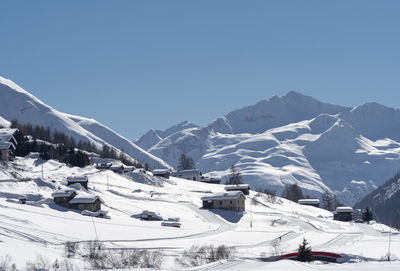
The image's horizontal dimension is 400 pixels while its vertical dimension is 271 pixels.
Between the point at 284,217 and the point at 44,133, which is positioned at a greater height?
the point at 44,133

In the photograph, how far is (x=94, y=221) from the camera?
81062 millimetres

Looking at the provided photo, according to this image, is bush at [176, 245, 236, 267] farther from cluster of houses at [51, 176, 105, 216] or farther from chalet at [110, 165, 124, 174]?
chalet at [110, 165, 124, 174]

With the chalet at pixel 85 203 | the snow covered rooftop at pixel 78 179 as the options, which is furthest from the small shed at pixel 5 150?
the chalet at pixel 85 203

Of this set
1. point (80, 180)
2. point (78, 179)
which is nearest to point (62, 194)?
point (78, 179)

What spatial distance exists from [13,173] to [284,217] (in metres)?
45.9

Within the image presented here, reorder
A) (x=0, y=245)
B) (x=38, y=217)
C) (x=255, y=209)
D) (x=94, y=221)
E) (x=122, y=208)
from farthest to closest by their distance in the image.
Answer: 1. (x=255, y=209)
2. (x=122, y=208)
3. (x=94, y=221)
4. (x=38, y=217)
5. (x=0, y=245)

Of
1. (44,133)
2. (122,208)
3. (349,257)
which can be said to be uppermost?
(44,133)

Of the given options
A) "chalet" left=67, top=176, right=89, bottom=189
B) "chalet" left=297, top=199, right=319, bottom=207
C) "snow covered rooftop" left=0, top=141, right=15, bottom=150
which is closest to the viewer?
"chalet" left=67, top=176, right=89, bottom=189

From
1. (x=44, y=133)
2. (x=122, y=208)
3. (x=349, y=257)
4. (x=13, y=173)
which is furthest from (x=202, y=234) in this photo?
(x=44, y=133)

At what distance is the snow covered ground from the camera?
192ft

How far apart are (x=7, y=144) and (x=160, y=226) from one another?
160ft

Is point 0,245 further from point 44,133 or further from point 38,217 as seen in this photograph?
point 44,133

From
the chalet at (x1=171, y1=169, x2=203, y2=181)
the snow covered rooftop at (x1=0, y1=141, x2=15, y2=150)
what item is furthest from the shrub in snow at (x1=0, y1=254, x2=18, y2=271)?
the chalet at (x1=171, y1=169, x2=203, y2=181)

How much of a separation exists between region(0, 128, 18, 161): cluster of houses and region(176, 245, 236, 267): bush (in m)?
69.6
